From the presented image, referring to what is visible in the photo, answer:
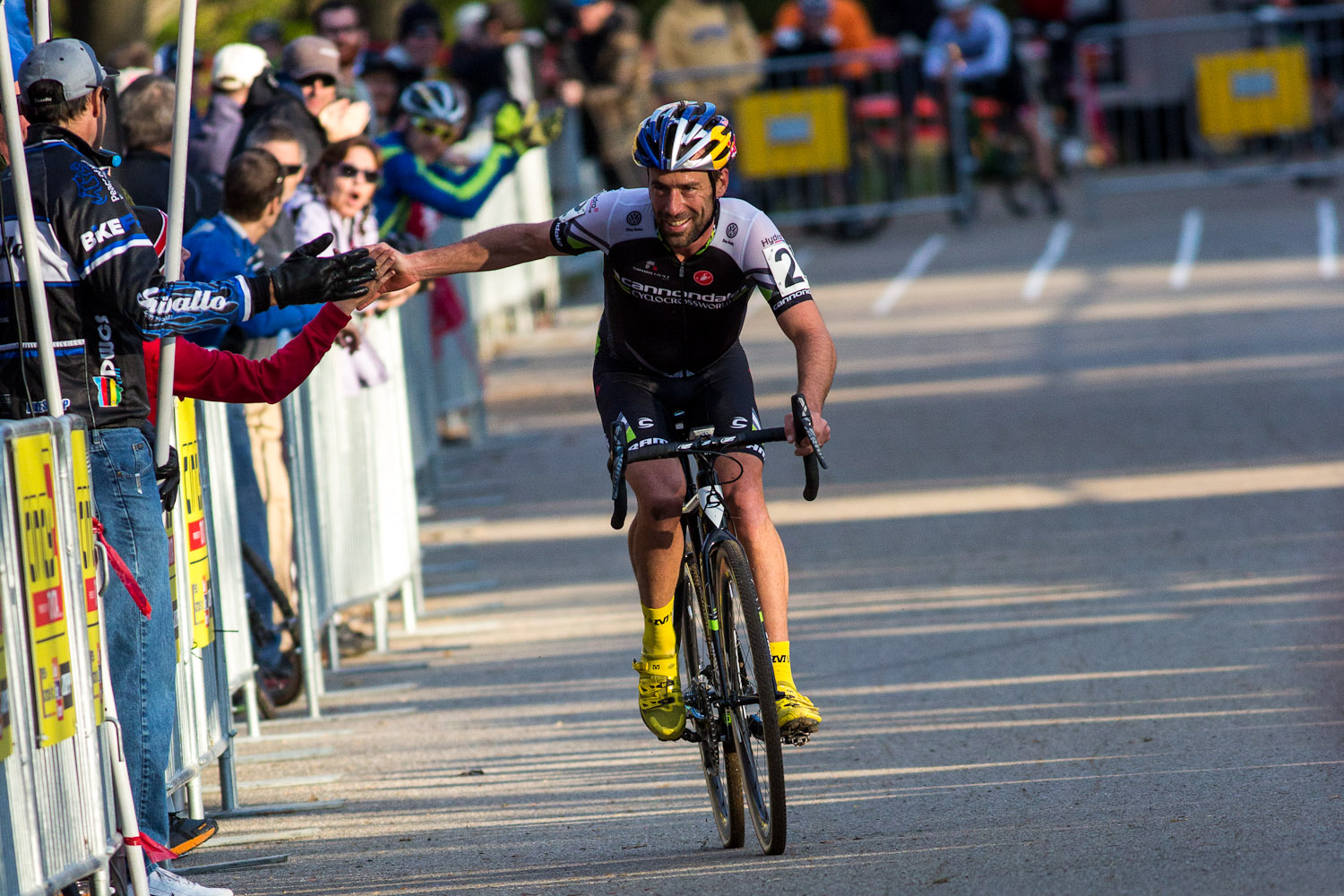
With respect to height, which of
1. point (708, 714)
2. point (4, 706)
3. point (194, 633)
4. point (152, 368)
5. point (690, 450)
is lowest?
point (708, 714)

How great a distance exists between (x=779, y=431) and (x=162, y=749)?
1959 mm

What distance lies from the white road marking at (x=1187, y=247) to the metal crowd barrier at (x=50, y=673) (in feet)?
46.5

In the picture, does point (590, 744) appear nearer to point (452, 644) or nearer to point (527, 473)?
point (452, 644)

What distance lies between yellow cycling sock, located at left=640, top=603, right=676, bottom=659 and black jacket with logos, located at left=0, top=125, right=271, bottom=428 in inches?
65.9

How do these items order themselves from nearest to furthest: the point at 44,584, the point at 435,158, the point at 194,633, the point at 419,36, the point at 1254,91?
the point at 44,584 → the point at 194,633 → the point at 435,158 → the point at 419,36 → the point at 1254,91

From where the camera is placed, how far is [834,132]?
20.7m

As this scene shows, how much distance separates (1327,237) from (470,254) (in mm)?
15481

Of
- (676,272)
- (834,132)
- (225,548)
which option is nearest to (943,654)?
(676,272)

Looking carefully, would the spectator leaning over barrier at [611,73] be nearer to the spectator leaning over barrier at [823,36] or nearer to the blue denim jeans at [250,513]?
the spectator leaning over barrier at [823,36]

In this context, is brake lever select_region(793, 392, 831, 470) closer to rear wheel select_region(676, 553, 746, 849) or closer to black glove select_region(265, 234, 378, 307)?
rear wheel select_region(676, 553, 746, 849)

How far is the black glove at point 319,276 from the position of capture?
17.0 ft

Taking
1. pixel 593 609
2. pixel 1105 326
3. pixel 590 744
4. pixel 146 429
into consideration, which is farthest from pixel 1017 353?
pixel 146 429

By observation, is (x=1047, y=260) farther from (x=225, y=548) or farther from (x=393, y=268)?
(x=393, y=268)

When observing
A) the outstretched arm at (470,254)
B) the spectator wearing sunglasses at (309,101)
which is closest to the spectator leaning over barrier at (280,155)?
the spectator wearing sunglasses at (309,101)
